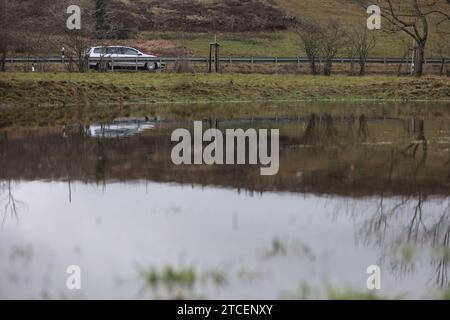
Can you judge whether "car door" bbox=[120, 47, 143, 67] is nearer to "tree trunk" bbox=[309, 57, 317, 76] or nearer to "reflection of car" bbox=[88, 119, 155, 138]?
"tree trunk" bbox=[309, 57, 317, 76]

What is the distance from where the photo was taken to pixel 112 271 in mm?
9344

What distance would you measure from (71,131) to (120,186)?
9.29 metres

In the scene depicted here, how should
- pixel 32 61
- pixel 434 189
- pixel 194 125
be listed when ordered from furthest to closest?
1. pixel 32 61
2. pixel 194 125
3. pixel 434 189

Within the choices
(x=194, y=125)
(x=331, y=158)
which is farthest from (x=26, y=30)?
(x=331, y=158)

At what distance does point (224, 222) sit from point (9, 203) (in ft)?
13.6

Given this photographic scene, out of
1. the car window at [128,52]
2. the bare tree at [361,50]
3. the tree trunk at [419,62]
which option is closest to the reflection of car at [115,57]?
the car window at [128,52]

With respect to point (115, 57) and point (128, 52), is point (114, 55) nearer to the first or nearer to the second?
point (115, 57)

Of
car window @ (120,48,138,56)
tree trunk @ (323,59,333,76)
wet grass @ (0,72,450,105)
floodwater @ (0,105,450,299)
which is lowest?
floodwater @ (0,105,450,299)

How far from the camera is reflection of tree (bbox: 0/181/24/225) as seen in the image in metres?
12.8

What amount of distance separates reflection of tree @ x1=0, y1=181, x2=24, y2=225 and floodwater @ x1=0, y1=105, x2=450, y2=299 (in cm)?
2

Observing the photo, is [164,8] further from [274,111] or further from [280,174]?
[280,174]

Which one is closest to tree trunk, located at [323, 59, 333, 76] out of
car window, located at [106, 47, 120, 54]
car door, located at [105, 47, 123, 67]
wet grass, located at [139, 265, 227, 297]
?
car door, located at [105, 47, 123, 67]

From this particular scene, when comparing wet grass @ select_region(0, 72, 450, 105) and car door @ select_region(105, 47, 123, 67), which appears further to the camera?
car door @ select_region(105, 47, 123, 67)

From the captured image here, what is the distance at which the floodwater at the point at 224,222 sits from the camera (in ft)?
29.1
